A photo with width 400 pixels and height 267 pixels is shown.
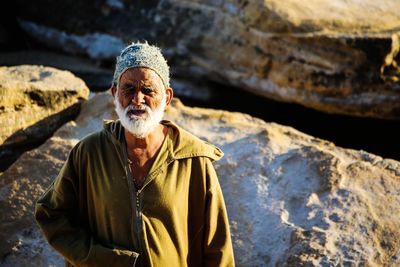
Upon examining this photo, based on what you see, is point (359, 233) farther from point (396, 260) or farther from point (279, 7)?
point (279, 7)

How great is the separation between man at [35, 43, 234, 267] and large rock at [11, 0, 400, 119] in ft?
11.0

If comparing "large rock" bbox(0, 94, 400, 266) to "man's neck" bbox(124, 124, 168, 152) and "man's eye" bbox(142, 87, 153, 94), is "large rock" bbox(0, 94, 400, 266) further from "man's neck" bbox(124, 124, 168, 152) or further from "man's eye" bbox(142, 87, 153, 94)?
"man's eye" bbox(142, 87, 153, 94)

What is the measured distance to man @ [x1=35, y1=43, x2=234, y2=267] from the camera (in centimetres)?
215

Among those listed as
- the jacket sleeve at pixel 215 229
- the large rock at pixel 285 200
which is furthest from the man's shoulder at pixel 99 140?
the large rock at pixel 285 200

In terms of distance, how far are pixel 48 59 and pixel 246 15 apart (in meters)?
2.50

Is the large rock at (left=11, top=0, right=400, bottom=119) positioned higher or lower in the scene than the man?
higher

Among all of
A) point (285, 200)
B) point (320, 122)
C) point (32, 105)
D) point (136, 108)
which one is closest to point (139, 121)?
point (136, 108)

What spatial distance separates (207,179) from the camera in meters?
2.26

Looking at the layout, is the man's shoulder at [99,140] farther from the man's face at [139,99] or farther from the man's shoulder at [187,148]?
the man's shoulder at [187,148]

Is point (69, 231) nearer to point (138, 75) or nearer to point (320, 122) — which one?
point (138, 75)

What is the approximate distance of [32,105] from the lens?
4062 mm

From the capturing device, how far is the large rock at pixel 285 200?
9.86ft

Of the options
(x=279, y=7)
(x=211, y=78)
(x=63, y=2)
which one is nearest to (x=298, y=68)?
(x=279, y=7)

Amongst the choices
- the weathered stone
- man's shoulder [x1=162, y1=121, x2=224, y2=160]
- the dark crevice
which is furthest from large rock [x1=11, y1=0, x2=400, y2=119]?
man's shoulder [x1=162, y1=121, x2=224, y2=160]
